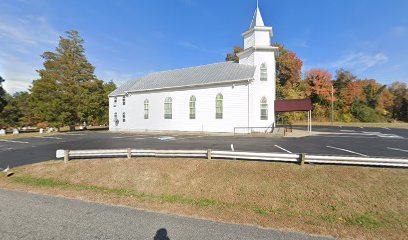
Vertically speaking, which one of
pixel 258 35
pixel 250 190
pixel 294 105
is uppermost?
pixel 258 35

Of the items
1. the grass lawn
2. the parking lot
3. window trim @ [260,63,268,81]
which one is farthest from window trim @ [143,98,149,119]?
the grass lawn

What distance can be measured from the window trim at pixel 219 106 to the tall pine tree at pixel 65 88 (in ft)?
78.1

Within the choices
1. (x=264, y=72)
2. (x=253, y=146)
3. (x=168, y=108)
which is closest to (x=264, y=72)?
(x=264, y=72)

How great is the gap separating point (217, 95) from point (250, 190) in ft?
55.3

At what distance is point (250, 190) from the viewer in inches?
245

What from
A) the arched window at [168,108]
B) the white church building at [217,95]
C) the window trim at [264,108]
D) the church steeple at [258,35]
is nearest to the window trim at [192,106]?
the white church building at [217,95]

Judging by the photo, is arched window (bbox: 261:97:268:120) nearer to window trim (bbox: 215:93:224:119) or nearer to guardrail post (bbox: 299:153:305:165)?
window trim (bbox: 215:93:224:119)

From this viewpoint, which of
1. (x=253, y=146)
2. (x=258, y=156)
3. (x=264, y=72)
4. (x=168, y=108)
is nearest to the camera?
(x=258, y=156)

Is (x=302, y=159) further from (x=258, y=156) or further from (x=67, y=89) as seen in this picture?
(x=67, y=89)

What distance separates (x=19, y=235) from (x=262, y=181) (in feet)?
22.8

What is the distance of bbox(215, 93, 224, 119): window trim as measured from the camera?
21.8m

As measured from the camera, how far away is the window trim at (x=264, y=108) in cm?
2081

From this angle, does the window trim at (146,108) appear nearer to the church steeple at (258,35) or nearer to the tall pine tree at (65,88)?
the tall pine tree at (65,88)

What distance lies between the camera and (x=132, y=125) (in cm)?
2916
